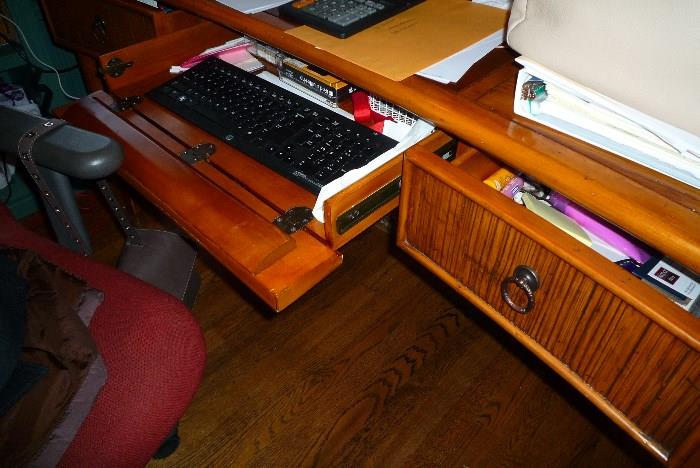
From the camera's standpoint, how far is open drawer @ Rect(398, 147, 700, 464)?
0.46m

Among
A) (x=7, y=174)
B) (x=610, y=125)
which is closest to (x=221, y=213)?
(x=610, y=125)

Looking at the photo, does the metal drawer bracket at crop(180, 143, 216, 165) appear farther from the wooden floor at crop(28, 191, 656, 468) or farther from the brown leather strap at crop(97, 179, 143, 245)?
the wooden floor at crop(28, 191, 656, 468)

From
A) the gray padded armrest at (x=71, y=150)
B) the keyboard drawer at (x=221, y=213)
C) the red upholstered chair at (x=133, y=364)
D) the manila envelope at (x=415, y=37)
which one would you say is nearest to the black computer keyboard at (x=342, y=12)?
the manila envelope at (x=415, y=37)

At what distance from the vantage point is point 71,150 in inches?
24.7

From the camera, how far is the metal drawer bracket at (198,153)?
2.53 ft

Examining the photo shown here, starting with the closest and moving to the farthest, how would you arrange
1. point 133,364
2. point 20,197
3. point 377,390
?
point 133,364 → point 377,390 → point 20,197

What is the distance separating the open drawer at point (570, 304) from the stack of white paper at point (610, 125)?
0.11 m

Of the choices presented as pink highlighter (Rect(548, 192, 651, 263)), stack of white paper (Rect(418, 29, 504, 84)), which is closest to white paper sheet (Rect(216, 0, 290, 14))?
stack of white paper (Rect(418, 29, 504, 84))

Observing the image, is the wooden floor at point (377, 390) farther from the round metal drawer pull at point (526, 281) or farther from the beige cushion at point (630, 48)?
the beige cushion at point (630, 48)

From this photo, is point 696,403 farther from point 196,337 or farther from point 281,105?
point 281,105

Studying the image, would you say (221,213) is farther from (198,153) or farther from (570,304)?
(570,304)

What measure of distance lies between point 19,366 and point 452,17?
753 millimetres

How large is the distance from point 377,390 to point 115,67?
0.89 m

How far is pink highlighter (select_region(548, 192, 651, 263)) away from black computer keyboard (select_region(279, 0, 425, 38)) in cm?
38
